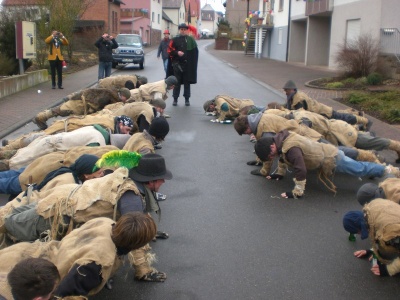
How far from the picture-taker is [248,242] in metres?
5.21

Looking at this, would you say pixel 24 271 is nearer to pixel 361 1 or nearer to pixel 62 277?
pixel 62 277

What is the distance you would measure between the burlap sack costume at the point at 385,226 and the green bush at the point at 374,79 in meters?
15.2

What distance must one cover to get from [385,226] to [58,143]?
3.93 meters

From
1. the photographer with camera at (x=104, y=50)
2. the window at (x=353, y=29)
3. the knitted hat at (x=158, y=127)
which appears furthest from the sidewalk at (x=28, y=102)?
the window at (x=353, y=29)

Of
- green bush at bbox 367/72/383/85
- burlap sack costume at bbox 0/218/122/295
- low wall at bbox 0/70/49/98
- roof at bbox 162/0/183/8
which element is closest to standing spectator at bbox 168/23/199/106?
low wall at bbox 0/70/49/98

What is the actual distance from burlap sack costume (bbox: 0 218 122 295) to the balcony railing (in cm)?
2820

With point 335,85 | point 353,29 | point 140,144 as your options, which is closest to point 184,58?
point 335,85

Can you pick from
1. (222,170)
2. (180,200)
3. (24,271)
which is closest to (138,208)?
(24,271)

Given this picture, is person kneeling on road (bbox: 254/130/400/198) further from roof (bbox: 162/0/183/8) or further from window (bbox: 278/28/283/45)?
roof (bbox: 162/0/183/8)

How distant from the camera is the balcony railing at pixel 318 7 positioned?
29.5 meters

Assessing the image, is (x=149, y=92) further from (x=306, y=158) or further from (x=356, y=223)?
(x=356, y=223)

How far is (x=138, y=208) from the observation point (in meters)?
4.02

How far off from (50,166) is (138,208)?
196 centimetres

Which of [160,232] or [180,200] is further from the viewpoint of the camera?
[180,200]
